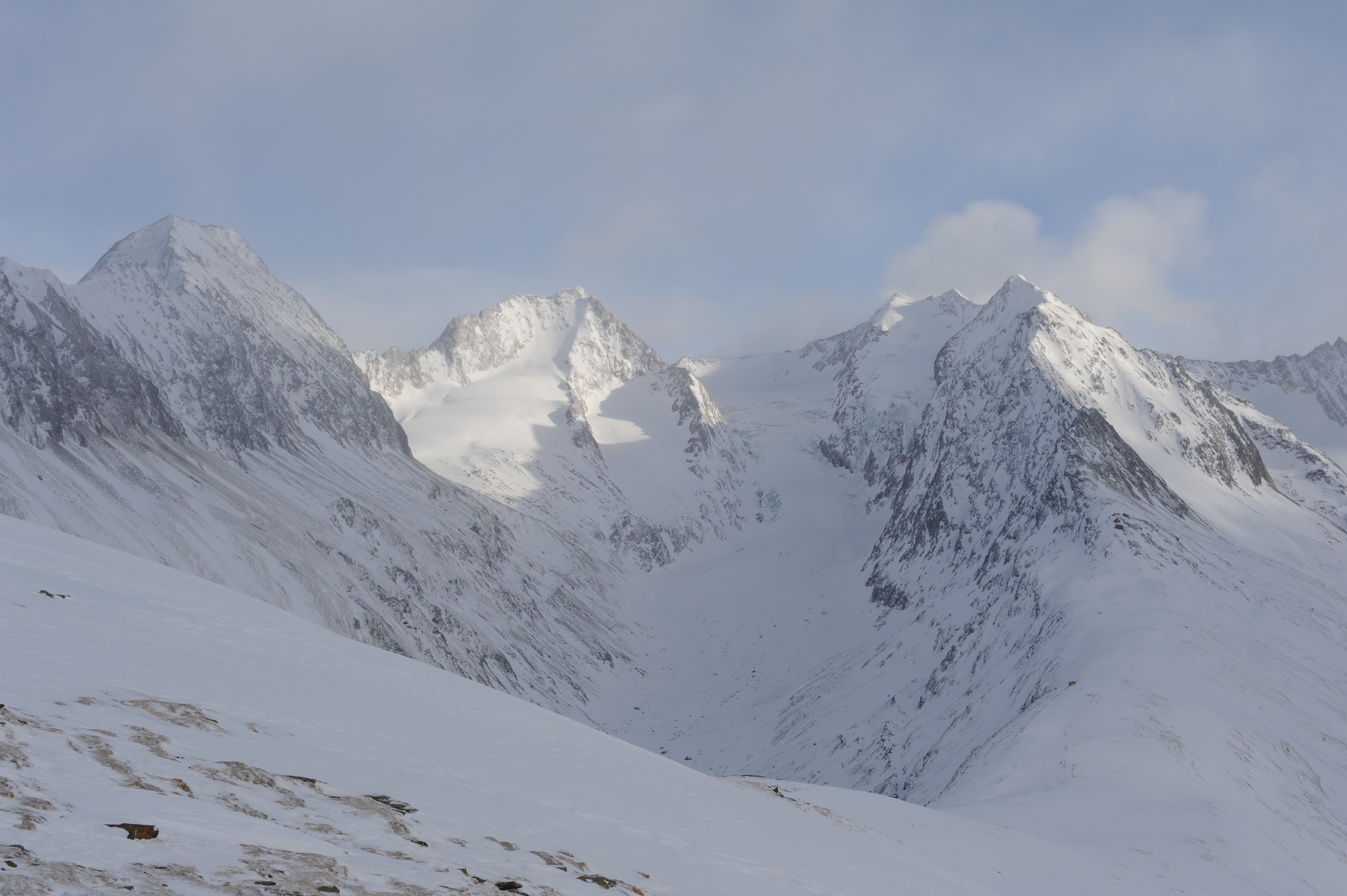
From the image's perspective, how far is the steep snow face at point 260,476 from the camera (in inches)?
3159

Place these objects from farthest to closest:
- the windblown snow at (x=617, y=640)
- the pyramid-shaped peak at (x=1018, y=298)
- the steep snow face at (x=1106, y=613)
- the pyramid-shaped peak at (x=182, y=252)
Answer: the pyramid-shaped peak at (x=1018, y=298)
the pyramid-shaped peak at (x=182, y=252)
the steep snow face at (x=1106, y=613)
the windblown snow at (x=617, y=640)

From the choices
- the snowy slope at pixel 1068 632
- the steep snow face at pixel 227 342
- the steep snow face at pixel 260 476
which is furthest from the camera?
the steep snow face at pixel 227 342

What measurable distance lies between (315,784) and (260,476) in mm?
109441

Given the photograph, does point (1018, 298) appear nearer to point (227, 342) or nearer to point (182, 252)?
point (227, 342)

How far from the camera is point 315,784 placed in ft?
38.2

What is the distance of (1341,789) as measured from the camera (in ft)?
176

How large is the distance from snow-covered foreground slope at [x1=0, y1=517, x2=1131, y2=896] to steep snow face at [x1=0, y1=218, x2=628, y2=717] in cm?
6111

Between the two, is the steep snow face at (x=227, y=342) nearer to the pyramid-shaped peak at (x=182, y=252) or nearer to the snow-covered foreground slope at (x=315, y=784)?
the pyramid-shaped peak at (x=182, y=252)

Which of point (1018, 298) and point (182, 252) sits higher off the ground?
point (1018, 298)

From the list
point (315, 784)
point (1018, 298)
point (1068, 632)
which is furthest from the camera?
point (1018, 298)

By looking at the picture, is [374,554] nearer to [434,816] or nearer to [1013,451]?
[1013,451]

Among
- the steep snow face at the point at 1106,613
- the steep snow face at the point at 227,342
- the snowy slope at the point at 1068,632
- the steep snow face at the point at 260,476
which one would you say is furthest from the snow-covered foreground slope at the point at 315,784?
the steep snow face at the point at 227,342

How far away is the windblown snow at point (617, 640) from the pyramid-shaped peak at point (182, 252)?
107 cm

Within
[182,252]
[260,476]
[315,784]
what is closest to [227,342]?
[182,252]
